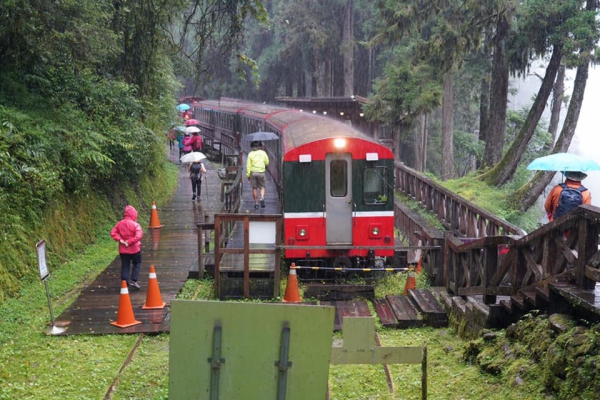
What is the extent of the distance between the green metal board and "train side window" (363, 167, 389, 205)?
24.3 feet

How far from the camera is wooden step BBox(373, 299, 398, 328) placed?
30.0ft

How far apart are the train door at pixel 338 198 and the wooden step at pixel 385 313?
1.83 metres

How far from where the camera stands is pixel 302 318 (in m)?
4.57

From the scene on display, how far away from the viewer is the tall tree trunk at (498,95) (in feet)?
76.5

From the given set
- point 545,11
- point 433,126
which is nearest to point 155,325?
point 545,11

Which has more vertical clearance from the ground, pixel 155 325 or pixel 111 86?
pixel 111 86

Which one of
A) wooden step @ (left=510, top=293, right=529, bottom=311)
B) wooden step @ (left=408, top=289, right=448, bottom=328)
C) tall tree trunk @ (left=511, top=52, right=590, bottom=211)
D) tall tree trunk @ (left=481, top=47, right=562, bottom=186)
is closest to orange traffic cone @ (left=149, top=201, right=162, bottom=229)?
wooden step @ (left=408, top=289, right=448, bottom=328)

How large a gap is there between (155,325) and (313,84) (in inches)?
1691

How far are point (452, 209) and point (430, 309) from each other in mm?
6602

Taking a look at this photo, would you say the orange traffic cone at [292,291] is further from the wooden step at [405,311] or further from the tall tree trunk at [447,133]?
the tall tree trunk at [447,133]

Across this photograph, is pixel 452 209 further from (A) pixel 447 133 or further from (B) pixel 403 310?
(A) pixel 447 133

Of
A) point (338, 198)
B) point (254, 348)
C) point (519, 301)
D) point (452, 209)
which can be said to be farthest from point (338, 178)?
point (254, 348)

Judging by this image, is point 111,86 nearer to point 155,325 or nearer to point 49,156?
point 49,156

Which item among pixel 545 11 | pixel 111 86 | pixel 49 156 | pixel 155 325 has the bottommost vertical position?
pixel 155 325
